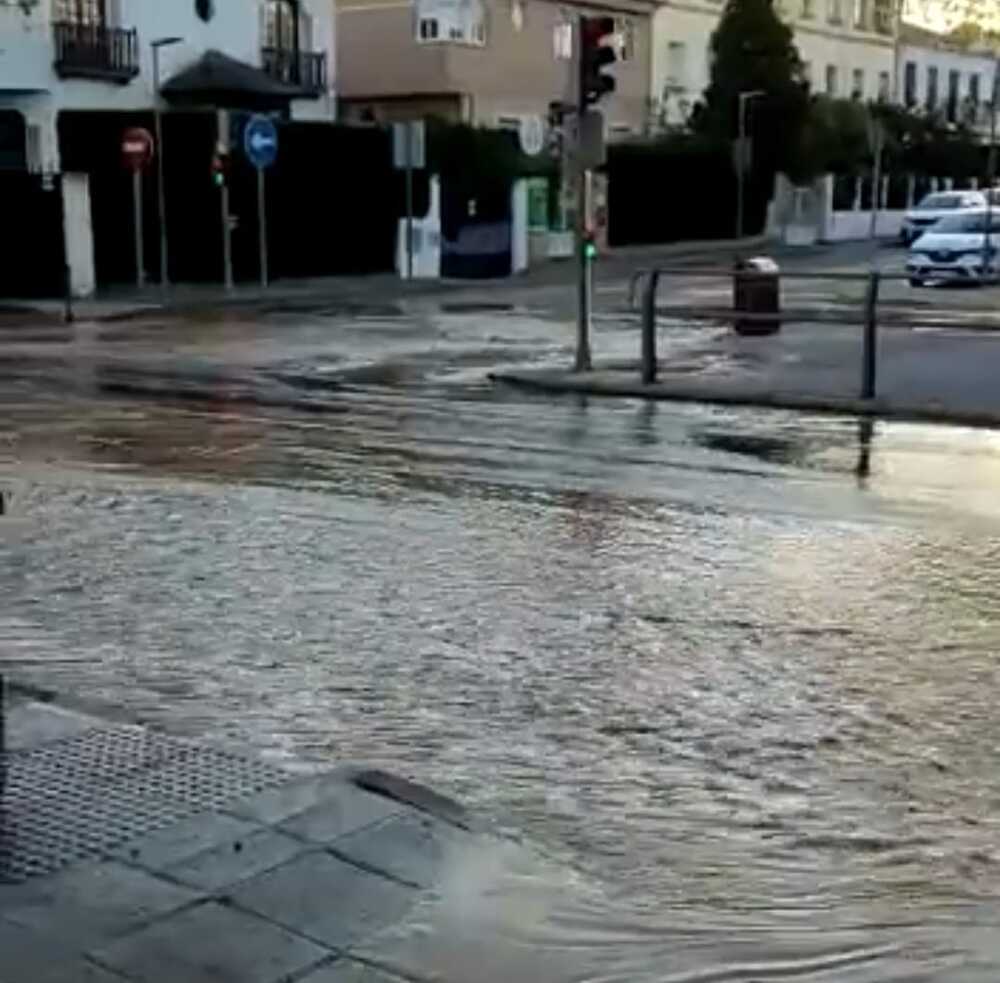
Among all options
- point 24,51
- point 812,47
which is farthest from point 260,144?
point 812,47

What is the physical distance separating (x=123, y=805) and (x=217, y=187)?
3221 centimetres

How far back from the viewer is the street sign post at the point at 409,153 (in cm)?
3731

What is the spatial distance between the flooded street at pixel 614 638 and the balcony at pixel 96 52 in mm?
23314

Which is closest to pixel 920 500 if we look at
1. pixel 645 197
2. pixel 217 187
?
pixel 217 187

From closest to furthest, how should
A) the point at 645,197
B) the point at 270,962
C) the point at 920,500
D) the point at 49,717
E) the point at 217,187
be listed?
the point at 270,962 → the point at 49,717 → the point at 920,500 → the point at 217,187 → the point at 645,197

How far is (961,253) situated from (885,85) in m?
40.8

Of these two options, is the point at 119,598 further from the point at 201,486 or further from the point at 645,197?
the point at 645,197

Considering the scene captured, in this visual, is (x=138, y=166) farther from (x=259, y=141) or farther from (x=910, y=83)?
(x=910, y=83)

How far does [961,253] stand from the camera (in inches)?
1412

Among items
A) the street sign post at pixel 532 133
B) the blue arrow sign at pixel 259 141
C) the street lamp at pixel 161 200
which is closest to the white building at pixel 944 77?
the street sign post at pixel 532 133

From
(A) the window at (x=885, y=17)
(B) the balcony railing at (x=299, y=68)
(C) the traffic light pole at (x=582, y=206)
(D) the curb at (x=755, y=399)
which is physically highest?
(A) the window at (x=885, y=17)

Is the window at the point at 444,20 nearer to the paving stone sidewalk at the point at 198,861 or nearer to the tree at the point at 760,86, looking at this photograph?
the tree at the point at 760,86

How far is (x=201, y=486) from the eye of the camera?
37.8ft

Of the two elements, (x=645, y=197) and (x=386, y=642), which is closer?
(x=386, y=642)
